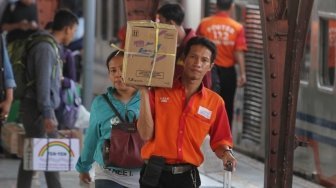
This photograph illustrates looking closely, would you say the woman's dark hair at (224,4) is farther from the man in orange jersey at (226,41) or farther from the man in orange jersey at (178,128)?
the man in orange jersey at (178,128)

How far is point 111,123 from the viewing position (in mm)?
6461

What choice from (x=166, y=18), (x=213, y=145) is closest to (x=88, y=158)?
(x=213, y=145)

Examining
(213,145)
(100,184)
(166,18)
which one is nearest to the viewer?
(213,145)

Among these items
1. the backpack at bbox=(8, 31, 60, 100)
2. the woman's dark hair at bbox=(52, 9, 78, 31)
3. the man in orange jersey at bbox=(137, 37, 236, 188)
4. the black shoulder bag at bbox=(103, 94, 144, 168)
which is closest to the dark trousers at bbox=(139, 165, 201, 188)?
the man in orange jersey at bbox=(137, 37, 236, 188)

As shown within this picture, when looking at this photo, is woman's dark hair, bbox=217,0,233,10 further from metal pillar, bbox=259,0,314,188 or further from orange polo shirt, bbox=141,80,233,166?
orange polo shirt, bbox=141,80,233,166

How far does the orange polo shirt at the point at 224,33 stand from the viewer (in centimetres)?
1200

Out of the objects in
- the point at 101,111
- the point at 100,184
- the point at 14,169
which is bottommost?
the point at 14,169

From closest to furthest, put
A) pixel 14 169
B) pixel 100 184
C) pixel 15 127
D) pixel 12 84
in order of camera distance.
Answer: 1. pixel 100 184
2. pixel 12 84
3. pixel 15 127
4. pixel 14 169

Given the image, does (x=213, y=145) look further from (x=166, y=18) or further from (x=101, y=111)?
(x=166, y=18)

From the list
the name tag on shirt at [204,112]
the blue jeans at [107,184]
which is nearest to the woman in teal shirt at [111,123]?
the blue jeans at [107,184]

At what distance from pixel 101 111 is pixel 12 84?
2294 mm

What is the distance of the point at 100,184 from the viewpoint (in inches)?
253

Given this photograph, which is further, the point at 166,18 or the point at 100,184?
the point at 166,18

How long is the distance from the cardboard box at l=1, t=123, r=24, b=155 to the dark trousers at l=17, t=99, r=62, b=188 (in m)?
0.82
